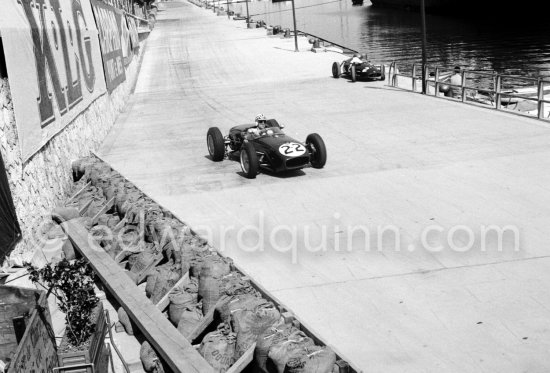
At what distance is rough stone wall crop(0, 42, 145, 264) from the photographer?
1094cm

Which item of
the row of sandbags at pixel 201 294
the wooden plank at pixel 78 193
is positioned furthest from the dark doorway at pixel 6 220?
the wooden plank at pixel 78 193

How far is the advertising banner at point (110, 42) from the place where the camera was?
78.9 ft

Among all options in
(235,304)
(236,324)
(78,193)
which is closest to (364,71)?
(78,193)

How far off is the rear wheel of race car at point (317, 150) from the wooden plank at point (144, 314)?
6.19 m

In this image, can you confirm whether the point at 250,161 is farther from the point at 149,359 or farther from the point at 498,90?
the point at 498,90

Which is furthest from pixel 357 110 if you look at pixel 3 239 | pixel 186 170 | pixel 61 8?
pixel 3 239

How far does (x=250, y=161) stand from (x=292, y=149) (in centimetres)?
101

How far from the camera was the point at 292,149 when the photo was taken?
1516 centimetres

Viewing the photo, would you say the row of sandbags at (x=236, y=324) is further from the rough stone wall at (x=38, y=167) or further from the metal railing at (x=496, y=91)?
the metal railing at (x=496, y=91)

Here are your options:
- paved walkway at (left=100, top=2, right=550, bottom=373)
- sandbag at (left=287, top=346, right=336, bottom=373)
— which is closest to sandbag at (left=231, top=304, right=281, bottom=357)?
sandbag at (left=287, top=346, right=336, bottom=373)

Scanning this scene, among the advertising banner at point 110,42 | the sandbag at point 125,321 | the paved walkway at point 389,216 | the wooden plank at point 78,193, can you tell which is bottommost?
the paved walkway at point 389,216

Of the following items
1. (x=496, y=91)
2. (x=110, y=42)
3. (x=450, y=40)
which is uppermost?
(x=110, y=42)

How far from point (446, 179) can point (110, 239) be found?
7328 millimetres

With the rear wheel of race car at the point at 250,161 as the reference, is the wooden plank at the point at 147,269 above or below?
below
